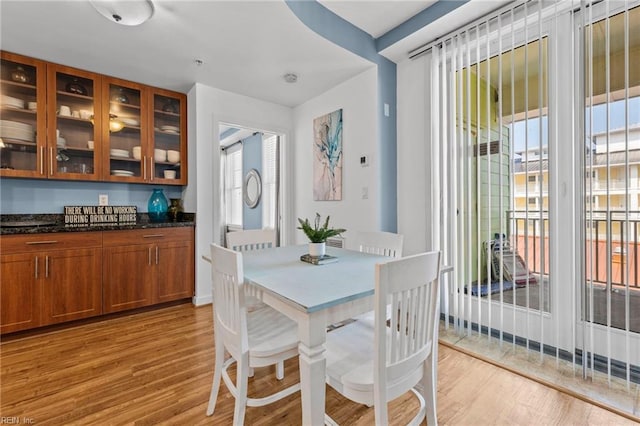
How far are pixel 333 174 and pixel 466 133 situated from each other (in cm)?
139

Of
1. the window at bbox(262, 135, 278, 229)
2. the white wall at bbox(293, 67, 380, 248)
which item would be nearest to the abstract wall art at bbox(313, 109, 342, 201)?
the white wall at bbox(293, 67, 380, 248)

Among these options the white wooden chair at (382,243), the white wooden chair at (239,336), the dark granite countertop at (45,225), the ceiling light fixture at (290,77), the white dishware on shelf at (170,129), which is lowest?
the white wooden chair at (239,336)

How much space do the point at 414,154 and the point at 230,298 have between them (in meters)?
2.15

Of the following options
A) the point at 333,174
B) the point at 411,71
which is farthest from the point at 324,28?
the point at 333,174

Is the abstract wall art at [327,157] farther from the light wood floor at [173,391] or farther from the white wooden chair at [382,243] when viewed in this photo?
the light wood floor at [173,391]

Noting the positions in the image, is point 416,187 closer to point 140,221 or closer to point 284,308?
point 284,308

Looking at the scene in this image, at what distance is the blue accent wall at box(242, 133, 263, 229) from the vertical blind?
10.1 ft

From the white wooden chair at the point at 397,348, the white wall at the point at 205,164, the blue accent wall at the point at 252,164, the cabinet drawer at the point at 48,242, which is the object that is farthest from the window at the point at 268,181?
the white wooden chair at the point at 397,348

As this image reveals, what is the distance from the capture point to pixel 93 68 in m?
2.81

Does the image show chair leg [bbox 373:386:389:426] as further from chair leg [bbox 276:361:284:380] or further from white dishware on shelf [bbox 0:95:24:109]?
white dishware on shelf [bbox 0:95:24:109]

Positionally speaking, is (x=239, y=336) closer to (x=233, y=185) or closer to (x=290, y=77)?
(x=290, y=77)

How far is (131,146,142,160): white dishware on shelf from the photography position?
3158mm

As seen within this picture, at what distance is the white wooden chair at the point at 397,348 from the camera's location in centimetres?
104

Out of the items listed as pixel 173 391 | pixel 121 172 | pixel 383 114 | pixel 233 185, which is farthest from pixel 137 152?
pixel 233 185
